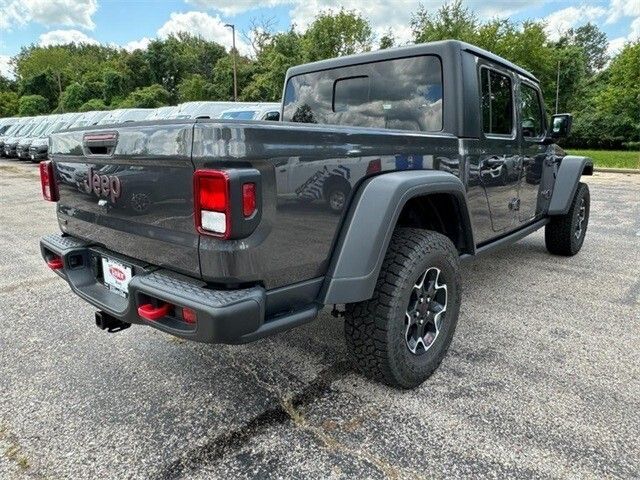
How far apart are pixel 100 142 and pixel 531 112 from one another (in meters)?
3.49

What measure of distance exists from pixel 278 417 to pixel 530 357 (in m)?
1.57

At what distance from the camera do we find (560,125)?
13.8ft

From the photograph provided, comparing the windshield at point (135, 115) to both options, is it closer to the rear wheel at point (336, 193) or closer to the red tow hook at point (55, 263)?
the red tow hook at point (55, 263)

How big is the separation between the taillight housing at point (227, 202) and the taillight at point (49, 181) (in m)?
1.44

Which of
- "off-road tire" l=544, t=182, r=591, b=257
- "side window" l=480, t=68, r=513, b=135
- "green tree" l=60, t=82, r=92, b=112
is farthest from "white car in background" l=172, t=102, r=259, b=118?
"green tree" l=60, t=82, r=92, b=112

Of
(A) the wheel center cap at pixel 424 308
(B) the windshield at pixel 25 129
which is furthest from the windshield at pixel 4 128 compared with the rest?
(A) the wheel center cap at pixel 424 308

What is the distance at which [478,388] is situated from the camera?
7.93 ft

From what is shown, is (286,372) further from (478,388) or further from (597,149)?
(597,149)

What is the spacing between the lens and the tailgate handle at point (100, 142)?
6.61 feet

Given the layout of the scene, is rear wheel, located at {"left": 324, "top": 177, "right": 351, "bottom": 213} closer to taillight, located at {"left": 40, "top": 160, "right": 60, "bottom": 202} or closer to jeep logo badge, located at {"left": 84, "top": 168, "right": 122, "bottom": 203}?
jeep logo badge, located at {"left": 84, "top": 168, "right": 122, "bottom": 203}

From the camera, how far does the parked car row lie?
10.7 meters

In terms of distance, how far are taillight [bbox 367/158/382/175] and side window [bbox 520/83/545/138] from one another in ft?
6.61

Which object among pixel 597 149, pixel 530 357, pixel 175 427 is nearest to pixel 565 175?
pixel 530 357

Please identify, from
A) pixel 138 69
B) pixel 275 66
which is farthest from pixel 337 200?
pixel 138 69
